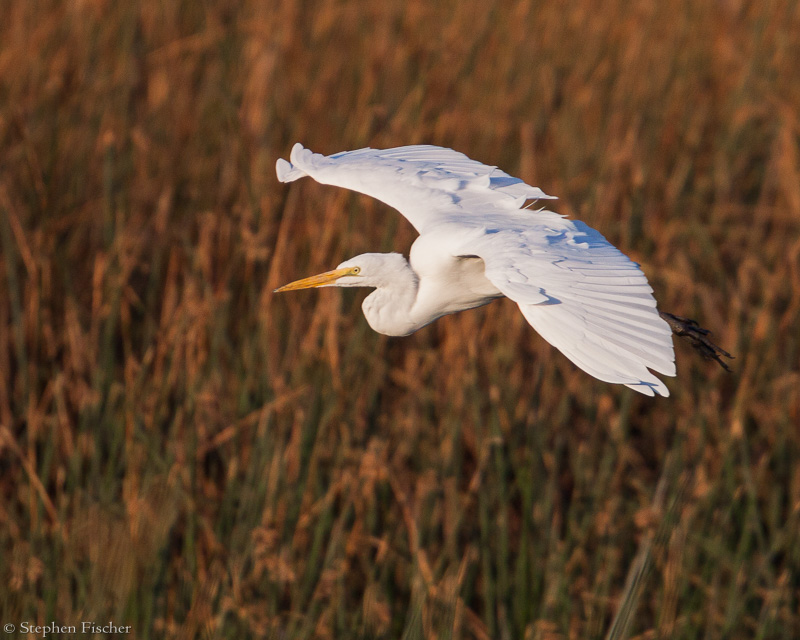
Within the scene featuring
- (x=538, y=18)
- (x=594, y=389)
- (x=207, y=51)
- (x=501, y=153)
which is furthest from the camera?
(x=538, y=18)

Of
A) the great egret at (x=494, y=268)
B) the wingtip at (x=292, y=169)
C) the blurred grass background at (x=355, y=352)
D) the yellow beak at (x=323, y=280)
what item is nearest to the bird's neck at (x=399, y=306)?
the great egret at (x=494, y=268)

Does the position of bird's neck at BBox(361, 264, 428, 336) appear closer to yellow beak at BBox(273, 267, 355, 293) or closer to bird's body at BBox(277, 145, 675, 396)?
bird's body at BBox(277, 145, 675, 396)

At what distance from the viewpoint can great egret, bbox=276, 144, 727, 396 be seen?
1499 mm

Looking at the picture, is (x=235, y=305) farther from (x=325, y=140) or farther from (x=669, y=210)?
(x=669, y=210)

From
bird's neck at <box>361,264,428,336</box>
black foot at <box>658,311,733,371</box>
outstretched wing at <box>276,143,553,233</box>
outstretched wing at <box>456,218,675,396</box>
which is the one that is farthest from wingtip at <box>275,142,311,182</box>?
black foot at <box>658,311,733,371</box>

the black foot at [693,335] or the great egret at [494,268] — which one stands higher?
the great egret at [494,268]

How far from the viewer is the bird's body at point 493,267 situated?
150 cm

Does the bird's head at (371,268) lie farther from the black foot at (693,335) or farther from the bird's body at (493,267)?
the black foot at (693,335)

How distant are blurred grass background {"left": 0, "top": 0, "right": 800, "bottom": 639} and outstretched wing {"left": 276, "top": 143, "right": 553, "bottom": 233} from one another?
1.88 feet

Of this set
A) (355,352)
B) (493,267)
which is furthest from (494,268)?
(355,352)

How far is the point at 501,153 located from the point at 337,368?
118 cm

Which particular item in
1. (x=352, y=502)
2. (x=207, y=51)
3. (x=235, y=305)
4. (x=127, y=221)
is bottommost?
(x=352, y=502)

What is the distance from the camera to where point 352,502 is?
8.26ft

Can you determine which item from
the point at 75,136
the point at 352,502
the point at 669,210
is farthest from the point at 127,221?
the point at 669,210
